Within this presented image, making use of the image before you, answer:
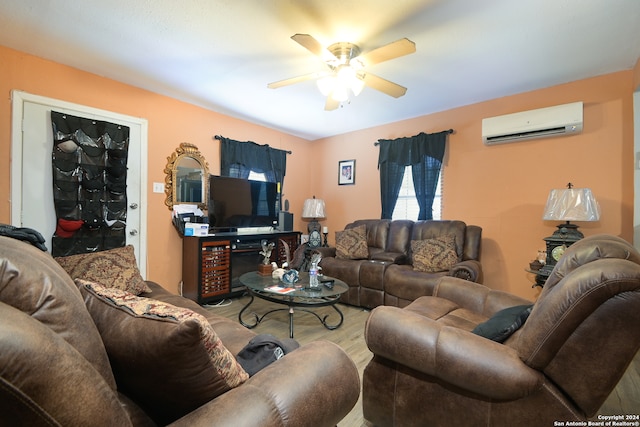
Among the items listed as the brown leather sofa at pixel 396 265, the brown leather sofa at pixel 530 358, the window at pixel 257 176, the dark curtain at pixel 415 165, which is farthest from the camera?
the window at pixel 257 176

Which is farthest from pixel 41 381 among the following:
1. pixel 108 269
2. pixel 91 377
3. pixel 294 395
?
pixel 108 269

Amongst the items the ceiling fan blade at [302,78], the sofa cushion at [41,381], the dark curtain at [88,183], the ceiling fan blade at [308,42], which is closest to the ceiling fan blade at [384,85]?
the ceiling fan blade at [302,78]

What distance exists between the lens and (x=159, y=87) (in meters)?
3.19

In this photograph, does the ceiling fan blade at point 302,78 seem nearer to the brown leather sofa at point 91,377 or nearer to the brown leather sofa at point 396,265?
the brown leather sofa at point 91,377

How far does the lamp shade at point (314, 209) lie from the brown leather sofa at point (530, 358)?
339 cm

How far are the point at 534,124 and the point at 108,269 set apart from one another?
13.6ft

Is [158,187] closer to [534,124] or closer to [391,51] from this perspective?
[391,51]

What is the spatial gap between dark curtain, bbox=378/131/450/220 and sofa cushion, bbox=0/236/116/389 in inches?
149

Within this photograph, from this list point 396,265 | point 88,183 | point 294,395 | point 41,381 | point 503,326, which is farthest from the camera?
point 396,265

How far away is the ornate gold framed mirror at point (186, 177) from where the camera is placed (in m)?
3.46

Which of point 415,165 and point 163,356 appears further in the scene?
point 415,165

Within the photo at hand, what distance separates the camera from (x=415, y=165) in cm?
397

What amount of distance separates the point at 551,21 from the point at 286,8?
187 centimetres

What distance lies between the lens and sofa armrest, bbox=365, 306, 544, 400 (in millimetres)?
1048
